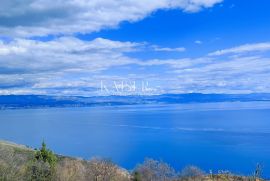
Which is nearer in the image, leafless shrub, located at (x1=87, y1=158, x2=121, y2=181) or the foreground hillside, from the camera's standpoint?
the foreground hillside

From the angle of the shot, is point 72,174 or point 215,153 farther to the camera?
point 215,153

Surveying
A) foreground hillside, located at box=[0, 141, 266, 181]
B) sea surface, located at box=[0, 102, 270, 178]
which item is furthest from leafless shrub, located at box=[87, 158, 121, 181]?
sea surface, located at box=[0, 102, 270, 178]

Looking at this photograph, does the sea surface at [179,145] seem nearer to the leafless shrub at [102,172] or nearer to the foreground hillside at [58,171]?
the foreground hillside at [58,171]

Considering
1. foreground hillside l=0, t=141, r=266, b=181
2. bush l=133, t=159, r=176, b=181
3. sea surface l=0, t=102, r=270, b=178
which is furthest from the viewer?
sea surface l=0, t=102, r=270, b=178

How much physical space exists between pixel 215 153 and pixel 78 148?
46.7 m

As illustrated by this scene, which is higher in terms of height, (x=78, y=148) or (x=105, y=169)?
(x=105, y=169)

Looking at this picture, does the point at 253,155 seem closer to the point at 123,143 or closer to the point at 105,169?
the point at 123,143

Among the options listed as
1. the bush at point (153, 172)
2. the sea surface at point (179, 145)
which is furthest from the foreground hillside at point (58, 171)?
the sea surface at point (179, 145)

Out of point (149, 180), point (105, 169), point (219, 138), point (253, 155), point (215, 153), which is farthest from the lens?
point (219, 138)

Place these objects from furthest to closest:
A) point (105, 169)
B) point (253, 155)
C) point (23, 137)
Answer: point (23, 137), point (253, 155), point (105, 169)

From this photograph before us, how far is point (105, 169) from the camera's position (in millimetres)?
40812

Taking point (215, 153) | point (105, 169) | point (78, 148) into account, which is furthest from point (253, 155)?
point (105, 169)

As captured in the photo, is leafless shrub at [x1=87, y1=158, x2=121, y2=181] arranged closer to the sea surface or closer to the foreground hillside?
the foreground hillside

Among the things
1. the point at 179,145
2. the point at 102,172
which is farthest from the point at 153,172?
the point at 179,145
